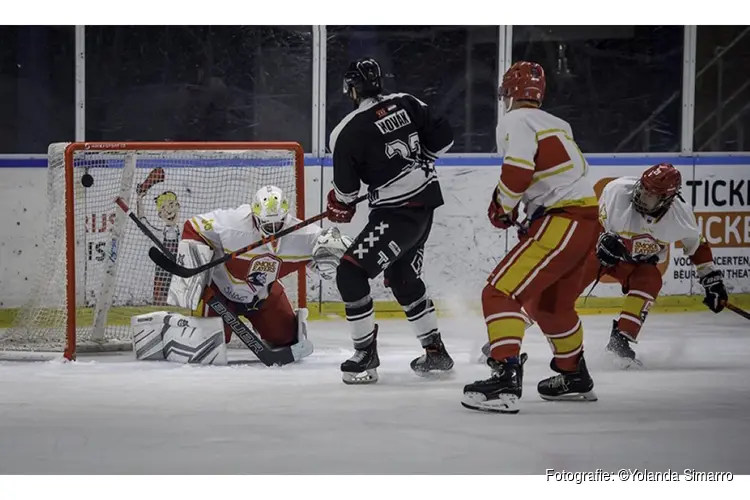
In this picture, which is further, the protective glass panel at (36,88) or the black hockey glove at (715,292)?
the protective glass panel at (36,88)

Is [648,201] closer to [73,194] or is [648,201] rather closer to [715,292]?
[715,292]

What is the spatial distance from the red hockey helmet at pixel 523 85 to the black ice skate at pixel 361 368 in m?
1.03

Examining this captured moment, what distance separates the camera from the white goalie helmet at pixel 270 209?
4.63 meters

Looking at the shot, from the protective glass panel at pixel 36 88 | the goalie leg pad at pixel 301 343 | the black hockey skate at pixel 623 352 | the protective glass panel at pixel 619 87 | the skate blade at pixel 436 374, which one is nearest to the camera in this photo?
the skate blade at pixel 436 374

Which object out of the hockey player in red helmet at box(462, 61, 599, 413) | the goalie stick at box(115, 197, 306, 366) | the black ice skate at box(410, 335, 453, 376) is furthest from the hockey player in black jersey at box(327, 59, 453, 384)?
the hockey player in red helmet at box(462, 61, 599, 413)

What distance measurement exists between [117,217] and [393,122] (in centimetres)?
144

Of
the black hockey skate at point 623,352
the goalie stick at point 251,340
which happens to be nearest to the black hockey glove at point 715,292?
the black hockey skate at point 623,352

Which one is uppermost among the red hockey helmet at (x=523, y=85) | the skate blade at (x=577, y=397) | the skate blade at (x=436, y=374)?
the red hockey helmet at (x=523, y=85)

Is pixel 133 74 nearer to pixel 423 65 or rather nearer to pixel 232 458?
pixel 423 65

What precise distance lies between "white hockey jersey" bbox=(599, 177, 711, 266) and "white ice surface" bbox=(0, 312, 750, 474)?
46 centimetres

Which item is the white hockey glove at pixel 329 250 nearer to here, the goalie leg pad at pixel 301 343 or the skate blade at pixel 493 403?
the goalie leg pad at pixel 301 343

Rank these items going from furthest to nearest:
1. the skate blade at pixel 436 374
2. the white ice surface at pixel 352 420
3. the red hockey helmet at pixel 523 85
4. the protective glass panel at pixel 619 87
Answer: the protective glass panel at pixel 619 87
the skate blade at pixel 436 374
the red hockey helmet at pixel 523 85
the white ice surface at pixel 352 420

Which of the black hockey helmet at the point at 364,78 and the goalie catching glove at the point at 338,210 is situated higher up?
the black hockey helmet at the point at 364,78

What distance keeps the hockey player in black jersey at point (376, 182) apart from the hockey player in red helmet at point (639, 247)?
74 centimetres
